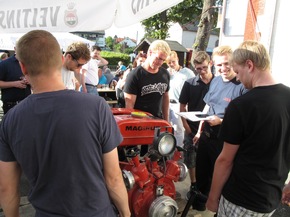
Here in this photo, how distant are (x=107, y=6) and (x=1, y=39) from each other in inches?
411

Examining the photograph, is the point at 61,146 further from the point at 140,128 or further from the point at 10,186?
the point at 140,128

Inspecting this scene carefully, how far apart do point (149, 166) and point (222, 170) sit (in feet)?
2.53

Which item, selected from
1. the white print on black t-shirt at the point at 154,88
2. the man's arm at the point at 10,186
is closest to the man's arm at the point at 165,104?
the white print on black t-shirt at the point at 154,88

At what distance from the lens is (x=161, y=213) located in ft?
7.17

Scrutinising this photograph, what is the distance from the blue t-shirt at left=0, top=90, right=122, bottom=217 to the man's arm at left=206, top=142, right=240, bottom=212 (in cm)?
70

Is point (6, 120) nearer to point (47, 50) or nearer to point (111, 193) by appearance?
point (47, 50)

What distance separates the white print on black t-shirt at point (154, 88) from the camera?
325 cm

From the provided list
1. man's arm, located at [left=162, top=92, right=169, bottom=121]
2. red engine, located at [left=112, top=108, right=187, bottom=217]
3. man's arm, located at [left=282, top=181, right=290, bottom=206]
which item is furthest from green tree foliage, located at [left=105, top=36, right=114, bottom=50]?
man's arm, located at [left=282, top=181, right=290, bottom=206]

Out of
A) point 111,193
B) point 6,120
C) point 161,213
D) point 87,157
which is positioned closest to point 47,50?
point 6,120

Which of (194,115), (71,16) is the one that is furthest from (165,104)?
(71,16)

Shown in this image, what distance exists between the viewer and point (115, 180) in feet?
4.85

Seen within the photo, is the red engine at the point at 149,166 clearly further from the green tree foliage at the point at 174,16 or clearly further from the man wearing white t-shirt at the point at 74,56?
the green tree foliage at the point at 174,16

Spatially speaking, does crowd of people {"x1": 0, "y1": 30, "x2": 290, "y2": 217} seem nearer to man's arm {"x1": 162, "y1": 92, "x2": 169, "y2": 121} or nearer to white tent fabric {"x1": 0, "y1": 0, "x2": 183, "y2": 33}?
white tent fabric {"x1": 0, "y1": 0, "x2": 183, "y2": 33}

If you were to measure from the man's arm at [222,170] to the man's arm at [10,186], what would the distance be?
3.81 feet
